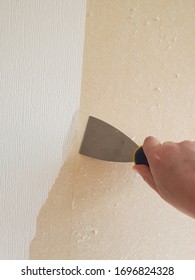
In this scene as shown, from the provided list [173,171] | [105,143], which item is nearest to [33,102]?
[105,143]

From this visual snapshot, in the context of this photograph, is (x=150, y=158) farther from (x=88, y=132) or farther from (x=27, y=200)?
(x=27, y=200)

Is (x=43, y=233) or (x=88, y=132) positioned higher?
(x=88, y=132)

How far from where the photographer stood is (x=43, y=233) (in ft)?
2.24

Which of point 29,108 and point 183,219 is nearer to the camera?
point 29,108

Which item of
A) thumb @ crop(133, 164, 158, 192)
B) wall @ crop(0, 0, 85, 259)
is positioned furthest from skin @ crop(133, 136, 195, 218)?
wall @ crop(0, 0, 85, 259)

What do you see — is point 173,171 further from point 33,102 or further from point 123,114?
point 33,102

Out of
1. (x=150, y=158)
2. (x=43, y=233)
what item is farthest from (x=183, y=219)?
(x=43, y=233)

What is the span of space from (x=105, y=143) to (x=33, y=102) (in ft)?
0.61

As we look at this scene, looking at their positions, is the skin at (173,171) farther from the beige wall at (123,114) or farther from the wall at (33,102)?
the wall at (33,102)

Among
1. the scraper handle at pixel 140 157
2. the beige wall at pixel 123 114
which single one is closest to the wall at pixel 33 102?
the beige wall at pixel 123 114

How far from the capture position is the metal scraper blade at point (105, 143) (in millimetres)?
668

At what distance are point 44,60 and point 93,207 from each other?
342mm

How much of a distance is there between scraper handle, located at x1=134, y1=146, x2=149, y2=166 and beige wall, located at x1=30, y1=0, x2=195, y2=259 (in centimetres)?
5

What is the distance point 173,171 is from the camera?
1.94ft
